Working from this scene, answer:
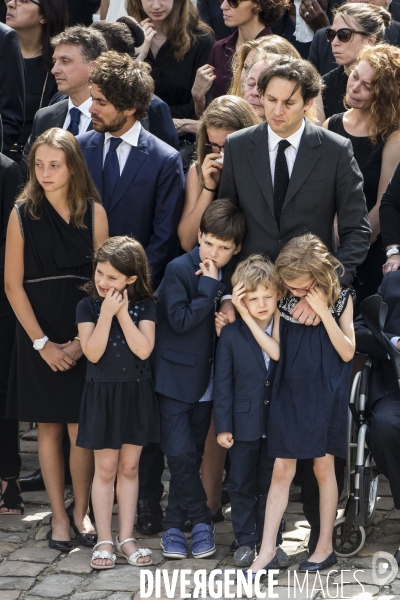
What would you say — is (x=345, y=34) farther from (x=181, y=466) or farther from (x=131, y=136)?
(x=181, y=466)

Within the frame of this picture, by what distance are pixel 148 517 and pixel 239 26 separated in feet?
10.7

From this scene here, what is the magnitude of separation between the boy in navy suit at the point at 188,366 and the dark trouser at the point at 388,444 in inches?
31.8

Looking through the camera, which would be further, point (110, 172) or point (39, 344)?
point (110, 172)

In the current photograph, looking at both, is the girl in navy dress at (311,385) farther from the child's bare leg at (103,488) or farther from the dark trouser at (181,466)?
the child's bare leg at (103,488)

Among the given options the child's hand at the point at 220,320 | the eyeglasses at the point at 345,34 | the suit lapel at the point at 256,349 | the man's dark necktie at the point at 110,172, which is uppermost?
the eyeglasses at the point at 345,34

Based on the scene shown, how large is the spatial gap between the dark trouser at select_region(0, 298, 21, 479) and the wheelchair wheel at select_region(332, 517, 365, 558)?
178 centimetres

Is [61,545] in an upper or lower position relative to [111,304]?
lower

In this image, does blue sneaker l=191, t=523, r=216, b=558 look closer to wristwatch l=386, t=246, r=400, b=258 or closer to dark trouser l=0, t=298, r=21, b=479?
dark trouser l=0, t=298, r=21, b=479

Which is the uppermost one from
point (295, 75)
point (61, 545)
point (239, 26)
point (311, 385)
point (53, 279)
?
point (239, 26)

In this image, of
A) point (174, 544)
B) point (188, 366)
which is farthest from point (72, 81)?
point (174, 544)

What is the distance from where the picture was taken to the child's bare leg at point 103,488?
4949 mm

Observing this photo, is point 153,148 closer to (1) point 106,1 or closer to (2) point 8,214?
(2) point 8,214

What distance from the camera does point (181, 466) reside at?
16.5 ft

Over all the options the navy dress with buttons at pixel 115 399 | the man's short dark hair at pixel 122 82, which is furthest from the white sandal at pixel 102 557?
the man's short dark hair at pixel 122 82
